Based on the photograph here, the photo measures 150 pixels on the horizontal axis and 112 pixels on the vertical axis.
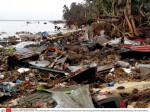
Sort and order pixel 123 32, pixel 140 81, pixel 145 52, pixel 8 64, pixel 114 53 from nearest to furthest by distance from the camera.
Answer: pixel 140 81, pixel 8 64, pixel 145 52, pixel 114 53, pixel 123 32

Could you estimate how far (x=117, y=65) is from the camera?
7949 mm

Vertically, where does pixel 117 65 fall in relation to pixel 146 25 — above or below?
below

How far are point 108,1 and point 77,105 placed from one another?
1758cm

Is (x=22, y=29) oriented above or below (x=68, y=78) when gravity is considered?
below

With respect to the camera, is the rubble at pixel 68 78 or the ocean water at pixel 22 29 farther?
the ocean water at pixel 22 29

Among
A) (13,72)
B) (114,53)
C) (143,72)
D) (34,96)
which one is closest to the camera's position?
(34,96)

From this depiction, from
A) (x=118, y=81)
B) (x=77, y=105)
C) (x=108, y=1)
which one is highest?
(x=108, y=1)

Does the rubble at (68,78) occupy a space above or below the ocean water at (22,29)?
above

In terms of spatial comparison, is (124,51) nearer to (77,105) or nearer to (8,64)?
(8,64)

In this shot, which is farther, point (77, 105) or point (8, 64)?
point (8, 64)

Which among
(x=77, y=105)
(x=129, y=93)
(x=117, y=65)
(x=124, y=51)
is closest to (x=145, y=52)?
(x=124, y=51)

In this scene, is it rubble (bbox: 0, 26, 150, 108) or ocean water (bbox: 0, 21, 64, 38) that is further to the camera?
ocean water (bbox: 0, 21, 64, 38)

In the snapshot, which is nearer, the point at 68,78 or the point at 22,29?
the point at 68,78

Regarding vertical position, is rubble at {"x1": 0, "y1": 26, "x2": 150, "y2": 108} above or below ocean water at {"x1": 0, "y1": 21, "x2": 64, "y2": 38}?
above
